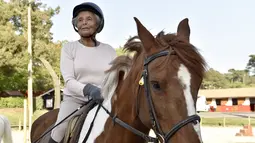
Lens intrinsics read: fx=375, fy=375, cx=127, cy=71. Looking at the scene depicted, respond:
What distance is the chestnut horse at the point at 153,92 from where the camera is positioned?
8.59 feet

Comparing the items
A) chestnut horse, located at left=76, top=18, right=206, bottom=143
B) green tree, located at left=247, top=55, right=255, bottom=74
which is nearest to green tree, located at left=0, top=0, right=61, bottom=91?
chestnut horse, located at left=76, top=18, right=206, bottom=143

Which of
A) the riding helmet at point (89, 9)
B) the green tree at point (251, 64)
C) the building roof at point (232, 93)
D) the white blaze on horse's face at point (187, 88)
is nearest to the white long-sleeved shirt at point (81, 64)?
the riding helmet at point (89, 9)

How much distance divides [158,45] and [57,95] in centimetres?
2779

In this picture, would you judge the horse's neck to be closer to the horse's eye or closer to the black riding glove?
the black riding glove

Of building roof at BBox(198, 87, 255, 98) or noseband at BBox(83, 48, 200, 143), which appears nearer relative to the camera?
noseband at BBox(83, 48, 200, 143)

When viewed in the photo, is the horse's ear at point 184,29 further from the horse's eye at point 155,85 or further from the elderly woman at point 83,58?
the elderly woman at point 83,58

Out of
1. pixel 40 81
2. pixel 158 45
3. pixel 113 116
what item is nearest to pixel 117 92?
pixel 113 116

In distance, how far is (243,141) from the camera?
19547 mm

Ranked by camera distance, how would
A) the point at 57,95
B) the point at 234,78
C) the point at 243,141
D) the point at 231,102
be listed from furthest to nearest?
the point at 234,78
the point at 231,102
the point at 57,95
the point at 243,141

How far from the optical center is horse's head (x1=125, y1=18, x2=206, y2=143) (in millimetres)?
2594

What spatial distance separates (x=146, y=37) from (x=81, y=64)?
131cm

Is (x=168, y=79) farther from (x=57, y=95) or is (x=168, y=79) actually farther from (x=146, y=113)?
(x=57, y=95)

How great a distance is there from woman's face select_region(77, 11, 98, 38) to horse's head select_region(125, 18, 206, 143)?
135 cm

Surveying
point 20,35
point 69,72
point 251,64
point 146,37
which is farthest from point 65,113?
point 251,64
